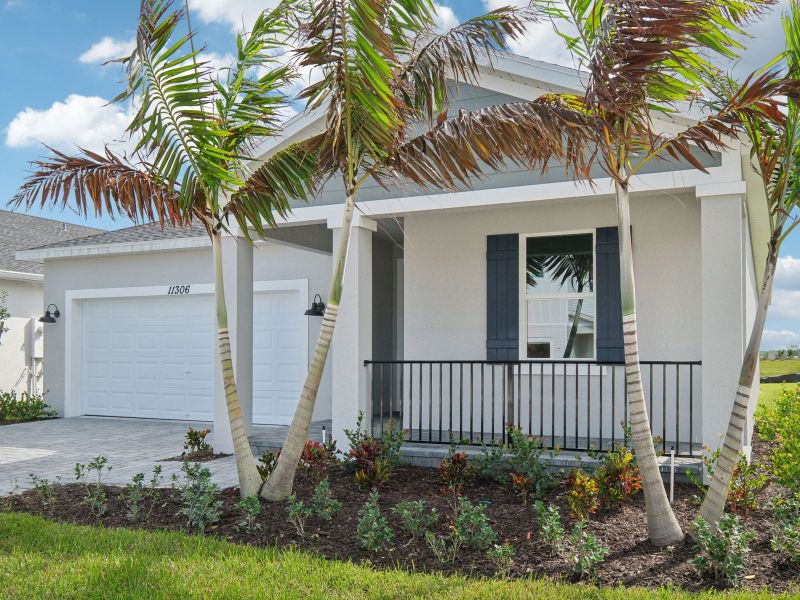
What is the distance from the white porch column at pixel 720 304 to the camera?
7.00m

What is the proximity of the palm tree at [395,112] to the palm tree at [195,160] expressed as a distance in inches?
21.1

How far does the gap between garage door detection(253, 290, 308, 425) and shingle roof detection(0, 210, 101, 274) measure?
6.59 metres

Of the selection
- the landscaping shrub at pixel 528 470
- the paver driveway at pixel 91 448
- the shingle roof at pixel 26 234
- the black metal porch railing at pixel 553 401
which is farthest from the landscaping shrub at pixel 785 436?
the shingle roof at pixel 26 234

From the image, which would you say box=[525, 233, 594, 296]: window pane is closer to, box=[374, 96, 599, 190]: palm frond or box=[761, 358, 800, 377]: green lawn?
box=[374, 96, 599, 190]: palm frond

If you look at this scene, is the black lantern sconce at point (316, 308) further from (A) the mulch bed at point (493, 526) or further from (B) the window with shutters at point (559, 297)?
(A) the mulch bed at point (493, 526)

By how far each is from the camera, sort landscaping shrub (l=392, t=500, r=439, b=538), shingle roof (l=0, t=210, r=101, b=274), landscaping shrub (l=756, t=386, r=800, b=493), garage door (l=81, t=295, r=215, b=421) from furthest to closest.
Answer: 1. shingle roof (l=0, t=210, r=101, b=274)
2. garage door (l=81, t=295, r=215, b=421)
3. landscaping shrub (l=756, t=386, r=800, b=493)
4. landscaping shrub (l=392, t=500, r=439, b=538)

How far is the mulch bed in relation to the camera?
15.8ft

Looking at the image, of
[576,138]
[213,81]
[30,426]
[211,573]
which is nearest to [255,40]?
[213,81]

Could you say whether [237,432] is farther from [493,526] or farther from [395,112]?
[395,112]

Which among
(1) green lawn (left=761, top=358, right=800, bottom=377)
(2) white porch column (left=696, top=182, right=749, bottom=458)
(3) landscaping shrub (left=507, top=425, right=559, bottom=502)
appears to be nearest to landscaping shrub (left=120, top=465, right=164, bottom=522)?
(3) landscaping shrub (left=507, top=425, right=559, bottom=502)

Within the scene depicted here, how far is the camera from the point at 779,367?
2944cm

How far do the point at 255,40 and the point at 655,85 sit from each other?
3633 millimetres

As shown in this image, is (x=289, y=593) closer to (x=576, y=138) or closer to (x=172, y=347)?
(x=576, y=138)

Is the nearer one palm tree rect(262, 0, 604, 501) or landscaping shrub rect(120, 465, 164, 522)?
palm tree rect(262, 0, 604, 501)
